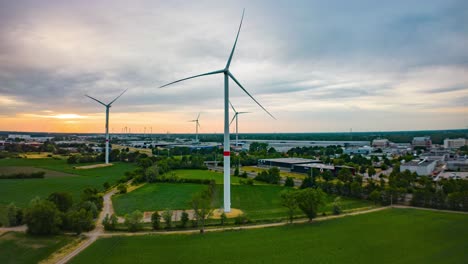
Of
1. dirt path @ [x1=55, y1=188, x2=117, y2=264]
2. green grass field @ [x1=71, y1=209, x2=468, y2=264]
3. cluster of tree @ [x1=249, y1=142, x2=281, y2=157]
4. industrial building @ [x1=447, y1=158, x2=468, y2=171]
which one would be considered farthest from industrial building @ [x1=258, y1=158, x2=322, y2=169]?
dirt path @ [x1=55, y1=188, x2=117, y2=264]

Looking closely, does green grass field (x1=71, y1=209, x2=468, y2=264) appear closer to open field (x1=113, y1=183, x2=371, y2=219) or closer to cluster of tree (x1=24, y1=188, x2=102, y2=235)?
cluster of tree (x1=24, y1=188, x2=102, y2=235)

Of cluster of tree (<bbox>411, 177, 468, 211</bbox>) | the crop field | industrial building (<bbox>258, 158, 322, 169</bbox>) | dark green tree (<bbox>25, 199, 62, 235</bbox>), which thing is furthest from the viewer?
industrial building (<bbox>258, 158, 322, 169</bbox>)

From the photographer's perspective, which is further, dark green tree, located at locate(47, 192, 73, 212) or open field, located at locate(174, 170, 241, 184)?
open field, located at locate(174, 170, 241, 184)

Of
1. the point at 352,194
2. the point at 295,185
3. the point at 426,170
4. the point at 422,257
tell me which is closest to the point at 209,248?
the point at 422,257

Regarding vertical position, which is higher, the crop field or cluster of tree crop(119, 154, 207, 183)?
cluster of tree crop(119, 154, 207, 183)

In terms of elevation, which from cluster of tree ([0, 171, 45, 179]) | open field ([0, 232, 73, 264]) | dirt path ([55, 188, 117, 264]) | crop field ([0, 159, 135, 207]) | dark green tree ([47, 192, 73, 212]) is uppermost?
dark green tree ([47, 192, 73, 212])

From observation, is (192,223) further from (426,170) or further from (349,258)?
(426,170)
